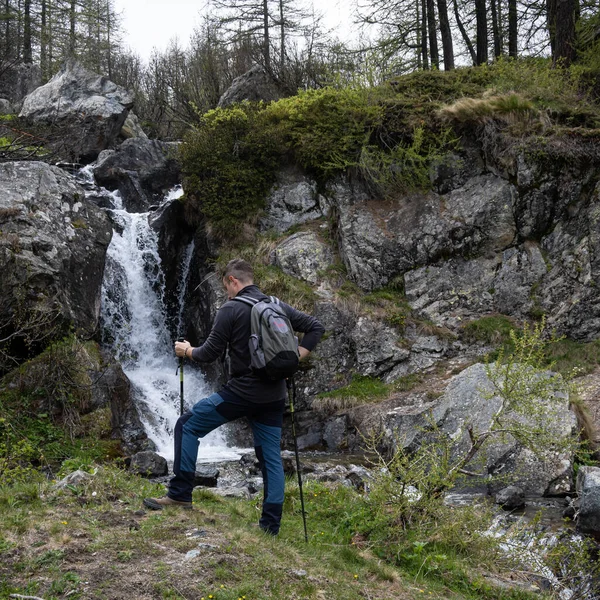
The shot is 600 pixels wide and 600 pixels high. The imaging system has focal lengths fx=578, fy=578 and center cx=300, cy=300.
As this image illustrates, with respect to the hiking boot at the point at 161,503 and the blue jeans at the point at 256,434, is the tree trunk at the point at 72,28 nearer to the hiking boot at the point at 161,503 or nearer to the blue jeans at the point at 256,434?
the blue jeans at the point at 256,434

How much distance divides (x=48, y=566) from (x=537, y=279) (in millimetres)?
11093

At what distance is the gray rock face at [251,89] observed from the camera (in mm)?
18172

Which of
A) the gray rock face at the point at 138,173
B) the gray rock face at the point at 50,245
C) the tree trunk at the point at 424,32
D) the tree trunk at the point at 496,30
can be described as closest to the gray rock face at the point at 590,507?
the gray rock face at the point at 50,245

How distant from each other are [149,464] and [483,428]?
4973 millimetres

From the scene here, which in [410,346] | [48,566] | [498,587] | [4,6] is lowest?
[498,587]

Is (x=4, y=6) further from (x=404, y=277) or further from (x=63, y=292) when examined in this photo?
(x=404, y=277)

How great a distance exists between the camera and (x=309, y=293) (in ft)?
41.4

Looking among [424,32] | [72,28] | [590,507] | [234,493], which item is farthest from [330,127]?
[72,28]

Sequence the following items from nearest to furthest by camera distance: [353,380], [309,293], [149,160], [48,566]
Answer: [48,566]
[353,380]
[309,293]
[149,160]

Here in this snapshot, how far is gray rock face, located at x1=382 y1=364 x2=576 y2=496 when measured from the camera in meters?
7.72

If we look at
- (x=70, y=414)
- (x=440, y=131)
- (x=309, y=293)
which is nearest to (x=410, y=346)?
(x=309, y=293)

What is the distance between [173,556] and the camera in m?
3.73

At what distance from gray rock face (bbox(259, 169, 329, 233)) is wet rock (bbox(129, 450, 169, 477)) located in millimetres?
7230

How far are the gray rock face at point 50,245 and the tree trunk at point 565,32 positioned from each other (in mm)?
11917
